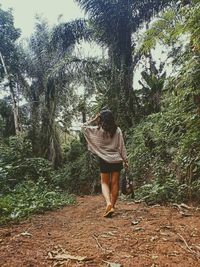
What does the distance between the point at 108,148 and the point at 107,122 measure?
41 centimetres

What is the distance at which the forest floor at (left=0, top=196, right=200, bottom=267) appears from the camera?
9.61 feet

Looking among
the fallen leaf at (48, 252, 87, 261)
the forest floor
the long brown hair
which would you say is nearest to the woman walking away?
the long brown hair

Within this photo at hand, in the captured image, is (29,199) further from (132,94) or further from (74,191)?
(132,94)

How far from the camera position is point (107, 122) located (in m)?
5.64

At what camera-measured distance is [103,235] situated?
382 centimetres

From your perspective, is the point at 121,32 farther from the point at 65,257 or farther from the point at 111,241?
the point at 65,257

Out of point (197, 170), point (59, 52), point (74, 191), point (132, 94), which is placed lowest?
point (74, 191)

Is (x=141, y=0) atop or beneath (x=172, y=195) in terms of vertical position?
atop

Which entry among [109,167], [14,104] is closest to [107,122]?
[109,167]

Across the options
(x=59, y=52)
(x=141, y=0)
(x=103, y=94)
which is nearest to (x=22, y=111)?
(x=59, y=52)

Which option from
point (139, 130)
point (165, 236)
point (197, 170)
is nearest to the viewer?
point (165, 236)

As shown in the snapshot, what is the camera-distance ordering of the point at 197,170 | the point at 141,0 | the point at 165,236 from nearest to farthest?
the point at 165,236, the point at 197,170, the point at 141,0

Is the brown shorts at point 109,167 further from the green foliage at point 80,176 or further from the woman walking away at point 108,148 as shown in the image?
the green foliage at point 80,176

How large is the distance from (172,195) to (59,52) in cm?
1209
